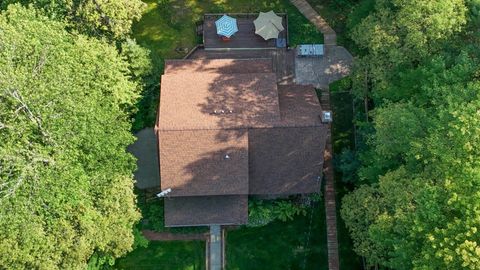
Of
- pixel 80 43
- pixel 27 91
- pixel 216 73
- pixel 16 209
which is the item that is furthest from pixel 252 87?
pixel 16 209

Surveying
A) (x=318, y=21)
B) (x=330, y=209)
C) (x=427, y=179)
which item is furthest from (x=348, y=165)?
(x=318, y=21)

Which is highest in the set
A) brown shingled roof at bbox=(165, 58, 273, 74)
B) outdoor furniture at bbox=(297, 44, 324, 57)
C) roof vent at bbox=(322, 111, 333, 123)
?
outdoor furniture at bbox=(297, 44, 324, 57)

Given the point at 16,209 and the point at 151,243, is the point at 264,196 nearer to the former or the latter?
the point at 151,243

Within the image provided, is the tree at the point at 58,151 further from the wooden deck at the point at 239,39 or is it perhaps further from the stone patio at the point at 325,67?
the stone patio at the point at 325,67

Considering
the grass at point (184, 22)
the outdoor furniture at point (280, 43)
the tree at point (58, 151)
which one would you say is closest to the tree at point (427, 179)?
the outdoor furniture at point (280, 43)

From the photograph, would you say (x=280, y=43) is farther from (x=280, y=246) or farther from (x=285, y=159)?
(x=280, y=246)

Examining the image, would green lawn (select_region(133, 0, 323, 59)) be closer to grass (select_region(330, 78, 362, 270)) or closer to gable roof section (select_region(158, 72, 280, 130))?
grass (select_region(330, 78, 362, 270))

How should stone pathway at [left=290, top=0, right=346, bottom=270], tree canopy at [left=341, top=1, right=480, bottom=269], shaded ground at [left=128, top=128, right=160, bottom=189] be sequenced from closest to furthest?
tree canopy at [left=341, top=1, right=480, bottom=269] < shaded ground at [left=128, top=128, right=160, bottom=189] < stone pathway at [left=290, top=0, right=346, bottom=270]

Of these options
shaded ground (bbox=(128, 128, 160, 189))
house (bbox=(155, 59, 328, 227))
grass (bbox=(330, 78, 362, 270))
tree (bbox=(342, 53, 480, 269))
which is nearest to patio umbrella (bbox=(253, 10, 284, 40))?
house (bbox=(155, 59, 328, 227))
